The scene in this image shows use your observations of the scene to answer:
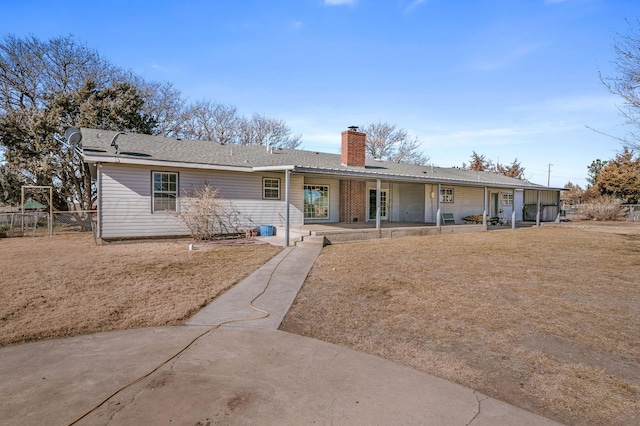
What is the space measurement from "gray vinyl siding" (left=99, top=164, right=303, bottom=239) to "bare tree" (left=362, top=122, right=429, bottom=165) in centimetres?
2559

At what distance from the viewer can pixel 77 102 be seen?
20250mm

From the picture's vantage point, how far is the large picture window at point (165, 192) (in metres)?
12.5

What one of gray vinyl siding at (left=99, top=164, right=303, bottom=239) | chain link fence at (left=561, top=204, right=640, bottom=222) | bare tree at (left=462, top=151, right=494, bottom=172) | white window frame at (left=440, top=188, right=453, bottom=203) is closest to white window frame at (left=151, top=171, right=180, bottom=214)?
gray vinyl siding at (left=99, top=164, right=303, bottom=239)

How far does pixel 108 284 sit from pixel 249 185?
8.10m

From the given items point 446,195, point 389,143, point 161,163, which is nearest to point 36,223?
point 161,163

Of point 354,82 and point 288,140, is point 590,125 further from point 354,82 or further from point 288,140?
point 288,140

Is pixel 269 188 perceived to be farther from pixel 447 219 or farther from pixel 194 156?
pixel 447 219

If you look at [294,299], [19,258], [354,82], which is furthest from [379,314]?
[354,82]

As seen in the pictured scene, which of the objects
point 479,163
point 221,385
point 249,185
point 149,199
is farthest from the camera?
point 479,163

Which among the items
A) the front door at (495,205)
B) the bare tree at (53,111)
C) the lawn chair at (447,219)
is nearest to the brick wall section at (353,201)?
the lawn chair at (447,219)

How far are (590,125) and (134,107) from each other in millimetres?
→ 22520

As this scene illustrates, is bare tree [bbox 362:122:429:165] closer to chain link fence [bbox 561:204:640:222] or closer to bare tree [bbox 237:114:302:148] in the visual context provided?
bare tree [bbox 237:114:302:148]

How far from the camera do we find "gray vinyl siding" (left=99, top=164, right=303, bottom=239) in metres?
11.8

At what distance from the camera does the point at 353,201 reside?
17.7m
